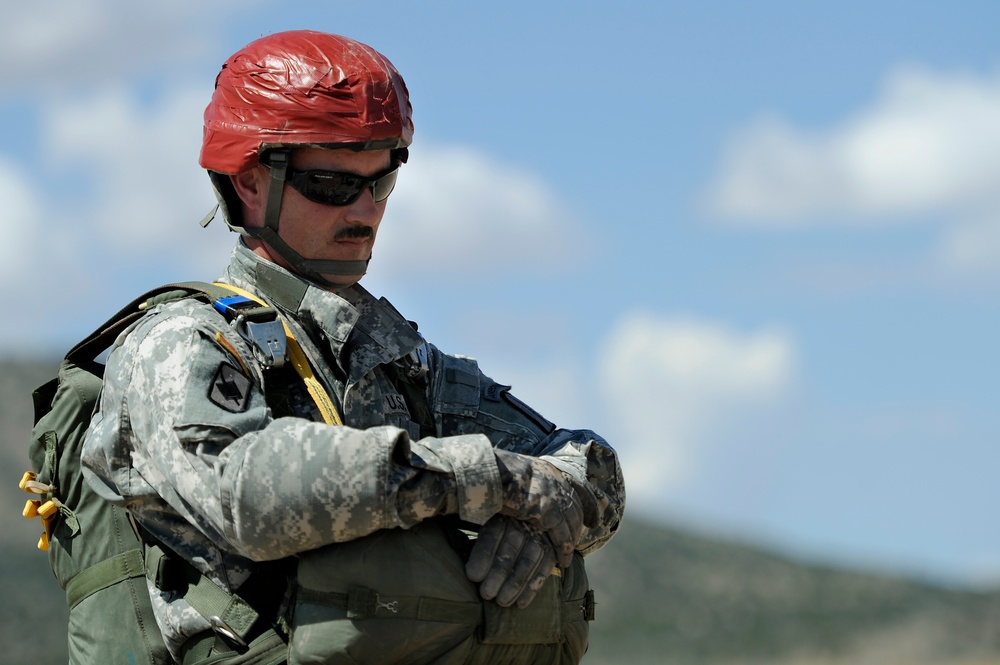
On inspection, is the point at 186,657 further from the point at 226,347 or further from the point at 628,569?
the point at 628,569

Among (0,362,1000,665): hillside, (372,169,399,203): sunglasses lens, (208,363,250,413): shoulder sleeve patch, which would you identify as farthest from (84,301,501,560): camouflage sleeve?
(0,362,1000,665): hillside

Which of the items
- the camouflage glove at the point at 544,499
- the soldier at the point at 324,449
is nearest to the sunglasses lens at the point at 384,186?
the soldier at the point at 324,449

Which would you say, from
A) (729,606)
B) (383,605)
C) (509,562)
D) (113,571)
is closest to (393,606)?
(383,605)

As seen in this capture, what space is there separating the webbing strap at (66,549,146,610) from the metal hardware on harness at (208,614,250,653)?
603mm

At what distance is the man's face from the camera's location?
6.07 metres

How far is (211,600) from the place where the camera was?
5598 mm

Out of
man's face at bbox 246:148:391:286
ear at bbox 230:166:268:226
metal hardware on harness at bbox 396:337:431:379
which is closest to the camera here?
man's face at bbox 246:148:391:286

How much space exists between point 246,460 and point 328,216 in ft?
4.69

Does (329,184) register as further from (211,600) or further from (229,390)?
(211,600)

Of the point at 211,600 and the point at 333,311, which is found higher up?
the point at 333,311

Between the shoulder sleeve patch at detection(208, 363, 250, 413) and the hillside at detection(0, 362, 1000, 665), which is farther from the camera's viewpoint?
the hillside at detection(0, 362, 1000, 665)

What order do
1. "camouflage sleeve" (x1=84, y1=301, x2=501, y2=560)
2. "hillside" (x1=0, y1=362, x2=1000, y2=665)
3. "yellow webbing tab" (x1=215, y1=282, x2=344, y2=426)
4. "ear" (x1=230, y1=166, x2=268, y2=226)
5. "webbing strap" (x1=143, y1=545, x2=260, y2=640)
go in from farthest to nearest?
"hillside" (x1=0, y1=362, x2=1000, y2=665) < "ear" (x1=230, y1=166, x2=268, y2=226) < "yellow webbing tab" (x1=215, y1=282, x2=344, y2=426) < "webbing strap" (x1=143, y1=545, x2=260, y2=640) < "camouflage sleeve" (x1=84, y1=301, x2=501, y2=560)

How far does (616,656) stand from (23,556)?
21938 millimetres

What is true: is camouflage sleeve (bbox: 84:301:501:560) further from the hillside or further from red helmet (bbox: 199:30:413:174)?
the hillside
